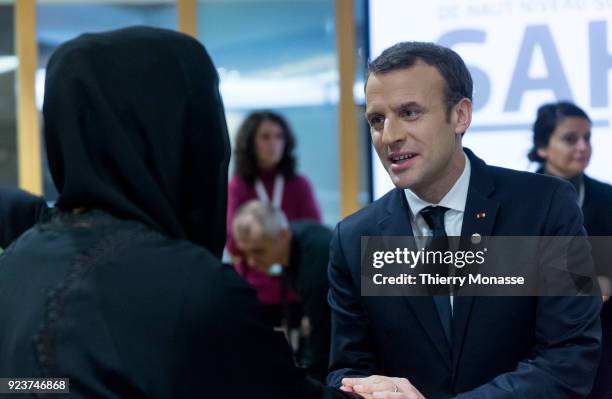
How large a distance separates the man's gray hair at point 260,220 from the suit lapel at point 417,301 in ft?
5.93

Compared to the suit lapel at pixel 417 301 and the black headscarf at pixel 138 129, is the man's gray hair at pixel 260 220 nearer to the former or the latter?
the suit lapel at pixel 417 301

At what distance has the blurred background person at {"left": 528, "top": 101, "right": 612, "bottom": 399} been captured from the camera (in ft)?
9.73

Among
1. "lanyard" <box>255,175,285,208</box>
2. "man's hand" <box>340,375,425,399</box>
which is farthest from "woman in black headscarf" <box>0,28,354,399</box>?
"lanyard" <box>255,175,285,208</box>

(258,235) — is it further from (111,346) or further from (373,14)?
(111,346)

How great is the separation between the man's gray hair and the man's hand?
6.68 ft

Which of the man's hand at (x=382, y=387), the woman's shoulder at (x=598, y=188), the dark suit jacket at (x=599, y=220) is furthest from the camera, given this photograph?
the woman's shoulder at (x=598, y=188)

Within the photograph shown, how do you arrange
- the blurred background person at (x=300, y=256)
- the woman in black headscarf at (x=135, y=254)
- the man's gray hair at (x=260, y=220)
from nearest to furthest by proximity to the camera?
1. the woman in black headscarf at (x=135, y=254)
2. the blurred background person at (x=300, y=256)
3. the man's gray hair at (x=260, y=220)

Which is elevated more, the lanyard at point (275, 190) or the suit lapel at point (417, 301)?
the suit lapel at point (417, 301)

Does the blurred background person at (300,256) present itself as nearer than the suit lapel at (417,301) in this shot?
No

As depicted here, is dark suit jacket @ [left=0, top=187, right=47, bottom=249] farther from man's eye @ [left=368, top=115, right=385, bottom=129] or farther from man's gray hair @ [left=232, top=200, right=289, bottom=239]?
man's gray hair @ [left=232, top=200, right=289, bottom=239]

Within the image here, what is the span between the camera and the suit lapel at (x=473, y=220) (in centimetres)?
216

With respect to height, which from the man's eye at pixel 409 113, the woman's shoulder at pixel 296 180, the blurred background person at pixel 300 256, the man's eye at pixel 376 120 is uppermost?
the man's eye at pixel 409 113

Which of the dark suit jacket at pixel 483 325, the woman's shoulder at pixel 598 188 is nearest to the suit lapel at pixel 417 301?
the dark suit jacket at pixel 483 325

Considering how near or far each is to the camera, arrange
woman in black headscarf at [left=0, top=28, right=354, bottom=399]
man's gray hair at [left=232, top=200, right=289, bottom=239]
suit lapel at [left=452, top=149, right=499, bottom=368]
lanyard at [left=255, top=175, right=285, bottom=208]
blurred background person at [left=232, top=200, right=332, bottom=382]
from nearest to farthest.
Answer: woman in black headscarf at [left=0, top=28, right=354, bottom=399] → suit lapel at [left=452, top=149, right=499, bottom=368] → blurred background person at [left=232, top=200, right=332, bottom=382] → man's gray hair at [left=232, top=200, right=289, bottom=239] → lanyard at [left=255, top=175, right=285, bottom=208]
